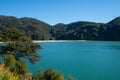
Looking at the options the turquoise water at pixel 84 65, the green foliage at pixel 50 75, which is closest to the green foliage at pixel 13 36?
the turquoise water at pixel 84 65

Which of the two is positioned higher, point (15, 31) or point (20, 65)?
point (15, 31)

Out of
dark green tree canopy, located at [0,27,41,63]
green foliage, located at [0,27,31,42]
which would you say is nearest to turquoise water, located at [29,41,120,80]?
dark green tree canopy, located at [0,27,41,63]

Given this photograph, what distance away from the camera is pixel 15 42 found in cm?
2798

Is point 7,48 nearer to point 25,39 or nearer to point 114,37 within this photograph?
point 25,39

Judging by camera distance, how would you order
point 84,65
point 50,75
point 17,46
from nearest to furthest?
point 50,75, point 17,46, point 84,65

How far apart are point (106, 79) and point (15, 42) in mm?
11217

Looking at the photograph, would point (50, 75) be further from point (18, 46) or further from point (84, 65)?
point (84, 65)

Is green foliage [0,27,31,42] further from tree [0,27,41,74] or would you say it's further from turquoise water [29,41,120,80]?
turquoise water [29,41,120,80]

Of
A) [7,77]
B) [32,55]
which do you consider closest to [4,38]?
[32,55]

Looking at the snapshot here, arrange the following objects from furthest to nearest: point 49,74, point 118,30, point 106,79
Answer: point 118,30 → point 106,79 → point 49,74

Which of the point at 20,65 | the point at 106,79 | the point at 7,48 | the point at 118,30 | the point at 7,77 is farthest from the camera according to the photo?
the point at 118,30

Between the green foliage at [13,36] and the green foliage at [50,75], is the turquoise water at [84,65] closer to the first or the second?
the green foliage at [13,36]

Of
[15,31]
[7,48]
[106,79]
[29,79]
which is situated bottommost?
[106,79]

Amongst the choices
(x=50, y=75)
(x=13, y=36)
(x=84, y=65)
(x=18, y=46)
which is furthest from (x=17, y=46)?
(x=84, y=65)
